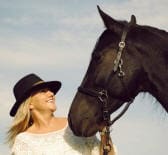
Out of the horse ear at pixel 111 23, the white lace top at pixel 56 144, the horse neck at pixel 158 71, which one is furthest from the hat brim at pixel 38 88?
the horse neck at pixel 158 71

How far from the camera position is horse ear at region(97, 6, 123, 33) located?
11.0 meters

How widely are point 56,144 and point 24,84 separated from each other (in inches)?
40.6

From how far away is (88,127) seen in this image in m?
10.9

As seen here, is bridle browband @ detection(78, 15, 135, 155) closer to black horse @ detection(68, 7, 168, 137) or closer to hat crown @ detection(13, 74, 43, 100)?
black horse @ detection(68, 7, 168, 137)

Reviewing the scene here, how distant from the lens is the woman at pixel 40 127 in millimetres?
11562

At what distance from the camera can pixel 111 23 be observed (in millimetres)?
11102

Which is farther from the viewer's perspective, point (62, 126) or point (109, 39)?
point (62, 126)

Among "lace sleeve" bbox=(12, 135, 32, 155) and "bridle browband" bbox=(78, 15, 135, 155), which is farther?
"lace sleeve" bbox=(12, 135, 32, 155)

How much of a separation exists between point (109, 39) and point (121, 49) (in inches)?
9.1

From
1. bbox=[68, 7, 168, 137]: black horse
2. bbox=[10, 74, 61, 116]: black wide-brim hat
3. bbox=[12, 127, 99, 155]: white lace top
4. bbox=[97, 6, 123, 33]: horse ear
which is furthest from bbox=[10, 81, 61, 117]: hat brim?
bbox=[97, 6, 123, 33]: horse ear

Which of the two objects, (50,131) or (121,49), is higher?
(121,49)

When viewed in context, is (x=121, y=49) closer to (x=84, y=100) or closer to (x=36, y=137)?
(x=84, y=100)

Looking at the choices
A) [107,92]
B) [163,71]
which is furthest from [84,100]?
[163,71]

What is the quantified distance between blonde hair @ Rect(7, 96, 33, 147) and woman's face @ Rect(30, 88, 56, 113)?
88mm
